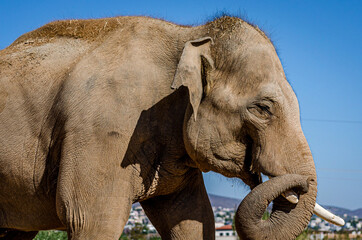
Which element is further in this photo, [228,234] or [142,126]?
[228,234]

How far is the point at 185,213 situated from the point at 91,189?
1.18 m

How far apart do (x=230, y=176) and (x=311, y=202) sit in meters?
0.69

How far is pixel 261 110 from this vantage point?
4.50m

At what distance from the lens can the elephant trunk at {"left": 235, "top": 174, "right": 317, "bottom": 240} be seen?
168 inches

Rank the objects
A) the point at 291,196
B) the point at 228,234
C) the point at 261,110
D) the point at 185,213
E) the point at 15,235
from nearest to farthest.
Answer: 1. the point at 291,196
2. the point at 261,110
3. the point at 185,213
4. the point at 15,235
5. the point at 228,234

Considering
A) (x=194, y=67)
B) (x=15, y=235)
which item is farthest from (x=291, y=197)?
(x=15, y=235)

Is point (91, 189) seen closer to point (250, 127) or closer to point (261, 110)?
point (250, 127)

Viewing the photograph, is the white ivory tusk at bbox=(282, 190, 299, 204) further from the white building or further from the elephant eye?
the white building

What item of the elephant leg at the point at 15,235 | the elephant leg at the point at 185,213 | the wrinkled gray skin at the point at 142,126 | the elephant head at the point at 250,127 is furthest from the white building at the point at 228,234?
the elephant head at the point at 250,127

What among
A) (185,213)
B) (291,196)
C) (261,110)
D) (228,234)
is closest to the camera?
(291,196)

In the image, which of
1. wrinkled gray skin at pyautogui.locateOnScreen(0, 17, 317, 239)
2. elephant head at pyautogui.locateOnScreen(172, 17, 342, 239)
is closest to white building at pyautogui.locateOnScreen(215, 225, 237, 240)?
wrinkled gray skin at pyautogui.locateOnScreen(0, 17, 317, 239)

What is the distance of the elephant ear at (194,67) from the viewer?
4457 millimetres

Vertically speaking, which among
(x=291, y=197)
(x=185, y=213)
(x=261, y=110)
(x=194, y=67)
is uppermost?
(x=194, y=67)

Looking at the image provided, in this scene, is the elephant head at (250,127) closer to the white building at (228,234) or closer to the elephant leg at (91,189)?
the elephant leg at (91,189)
